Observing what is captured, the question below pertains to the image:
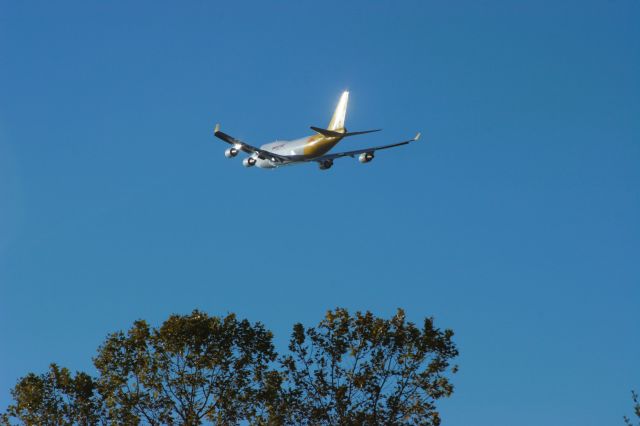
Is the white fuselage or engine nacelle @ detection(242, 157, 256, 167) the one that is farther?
engine nacelle @ detection(242, 157, 256, 167)

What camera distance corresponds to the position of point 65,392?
61.6 meters

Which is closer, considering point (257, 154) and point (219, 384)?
point (219, 384)

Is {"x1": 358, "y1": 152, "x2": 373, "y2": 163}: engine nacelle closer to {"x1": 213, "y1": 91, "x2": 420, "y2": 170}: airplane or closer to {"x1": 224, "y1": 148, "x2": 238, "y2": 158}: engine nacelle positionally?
{"x1": 213, "y1": 91, "x2": 420, "y2": 170}: airplane

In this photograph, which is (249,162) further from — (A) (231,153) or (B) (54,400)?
(B) (54,400)

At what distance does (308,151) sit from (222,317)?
3053 centimetres

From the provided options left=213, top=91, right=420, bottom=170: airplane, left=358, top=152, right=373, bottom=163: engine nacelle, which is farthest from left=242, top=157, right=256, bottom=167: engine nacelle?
left=358, top=152, right=373, bottom=163: engine nacelle

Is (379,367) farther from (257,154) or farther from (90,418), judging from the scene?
(257,154)

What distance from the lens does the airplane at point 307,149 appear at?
285ft

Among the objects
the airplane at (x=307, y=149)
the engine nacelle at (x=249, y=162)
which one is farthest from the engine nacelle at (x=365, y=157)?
the engine nacelle at (x=249, y=162)

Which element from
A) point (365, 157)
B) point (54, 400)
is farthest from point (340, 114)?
point (54, 400)

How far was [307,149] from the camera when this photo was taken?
287ft

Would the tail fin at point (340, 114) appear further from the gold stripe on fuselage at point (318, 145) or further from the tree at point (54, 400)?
the tree at point (54, 400)

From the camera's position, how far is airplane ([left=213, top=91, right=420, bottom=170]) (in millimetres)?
87000

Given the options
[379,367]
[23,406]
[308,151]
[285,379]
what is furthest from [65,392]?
[308,151]
